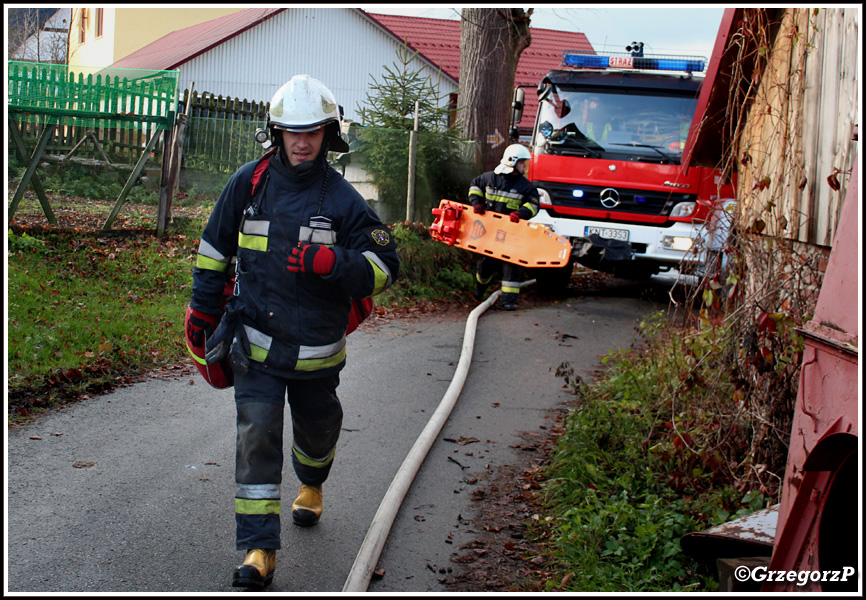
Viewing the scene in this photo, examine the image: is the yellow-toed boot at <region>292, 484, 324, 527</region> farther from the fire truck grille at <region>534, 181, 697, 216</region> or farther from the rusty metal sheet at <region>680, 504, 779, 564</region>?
the fire truck grille at <region>534, 181, 697, 216</region>

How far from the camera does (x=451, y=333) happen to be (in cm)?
897

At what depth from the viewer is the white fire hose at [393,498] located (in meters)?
3.37

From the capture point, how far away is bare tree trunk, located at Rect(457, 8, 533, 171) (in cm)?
1312

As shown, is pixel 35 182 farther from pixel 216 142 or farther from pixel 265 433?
Answer: pixel 265 433

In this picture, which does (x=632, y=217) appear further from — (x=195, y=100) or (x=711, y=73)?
(x=195, y=100)

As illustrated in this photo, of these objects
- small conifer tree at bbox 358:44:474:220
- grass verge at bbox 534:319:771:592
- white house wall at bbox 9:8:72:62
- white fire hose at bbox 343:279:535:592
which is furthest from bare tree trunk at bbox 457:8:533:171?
white house wall at bbox 9:8:72:62

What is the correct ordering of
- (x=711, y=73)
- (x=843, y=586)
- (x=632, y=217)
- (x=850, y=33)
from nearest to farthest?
(x=843, y=586), (x=850, y=33), (x=711, y=73), (x=632, y=217)

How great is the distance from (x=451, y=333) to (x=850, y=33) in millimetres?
5377

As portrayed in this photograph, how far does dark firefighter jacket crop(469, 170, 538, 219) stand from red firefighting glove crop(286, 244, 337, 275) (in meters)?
6.79

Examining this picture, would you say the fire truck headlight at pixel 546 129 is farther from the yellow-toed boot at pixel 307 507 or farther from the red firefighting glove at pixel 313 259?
the red firefighting glove at pixel 313 259

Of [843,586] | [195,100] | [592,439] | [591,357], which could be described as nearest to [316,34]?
[195,100]

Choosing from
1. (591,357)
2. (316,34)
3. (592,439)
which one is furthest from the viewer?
(316,34)

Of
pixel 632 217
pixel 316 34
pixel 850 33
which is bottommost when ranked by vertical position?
pixel 632 217

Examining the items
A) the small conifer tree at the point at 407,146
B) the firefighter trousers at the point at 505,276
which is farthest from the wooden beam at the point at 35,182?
the firefighter trousers at the point at 505,276
